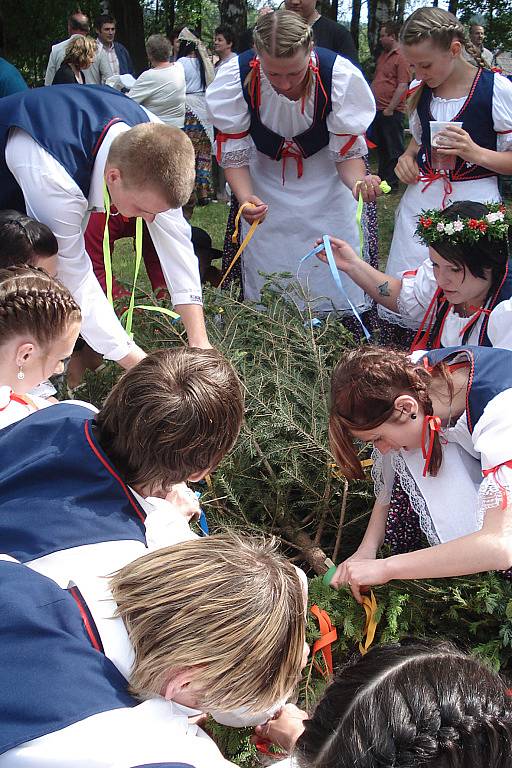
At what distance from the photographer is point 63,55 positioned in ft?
27.0

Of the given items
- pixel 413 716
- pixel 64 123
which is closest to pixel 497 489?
pixel 413 716

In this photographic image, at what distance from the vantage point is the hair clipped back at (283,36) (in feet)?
10.1

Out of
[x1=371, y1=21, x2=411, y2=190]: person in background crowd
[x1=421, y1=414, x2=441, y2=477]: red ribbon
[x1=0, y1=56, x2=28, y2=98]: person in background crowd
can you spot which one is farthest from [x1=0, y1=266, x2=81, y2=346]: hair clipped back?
[x1=371, y1=21, x2=411, y2=190]: person in background crowd

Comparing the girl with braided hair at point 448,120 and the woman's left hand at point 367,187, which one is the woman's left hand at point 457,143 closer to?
the girl with braided hair at point 448,120

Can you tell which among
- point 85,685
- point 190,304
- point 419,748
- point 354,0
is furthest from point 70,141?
point 354,0

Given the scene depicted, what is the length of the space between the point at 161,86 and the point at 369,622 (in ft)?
22.4

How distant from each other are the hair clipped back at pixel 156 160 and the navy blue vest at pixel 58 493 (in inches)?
40.4

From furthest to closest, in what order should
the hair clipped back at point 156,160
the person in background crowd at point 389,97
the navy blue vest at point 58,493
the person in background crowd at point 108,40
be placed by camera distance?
the person in background crowd at point 108,40 < the person in background crowd at point 389,97 < the hair clipped back at point 156,160 < the navy blue vest at point 58,493

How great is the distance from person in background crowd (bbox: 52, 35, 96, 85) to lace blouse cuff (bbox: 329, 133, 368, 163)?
197 inches

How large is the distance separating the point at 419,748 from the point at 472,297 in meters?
2.16

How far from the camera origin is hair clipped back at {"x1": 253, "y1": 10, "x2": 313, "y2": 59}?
3082 millimetres

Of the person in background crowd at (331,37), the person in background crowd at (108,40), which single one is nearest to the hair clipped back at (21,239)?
the person in background crowd at (331,37)

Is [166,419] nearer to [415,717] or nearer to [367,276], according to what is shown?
[415,717]

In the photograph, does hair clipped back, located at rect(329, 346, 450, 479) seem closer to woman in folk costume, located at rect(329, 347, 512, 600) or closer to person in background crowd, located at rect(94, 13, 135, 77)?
woman in folk costume, located at rect(329, 347, 512, 600)
